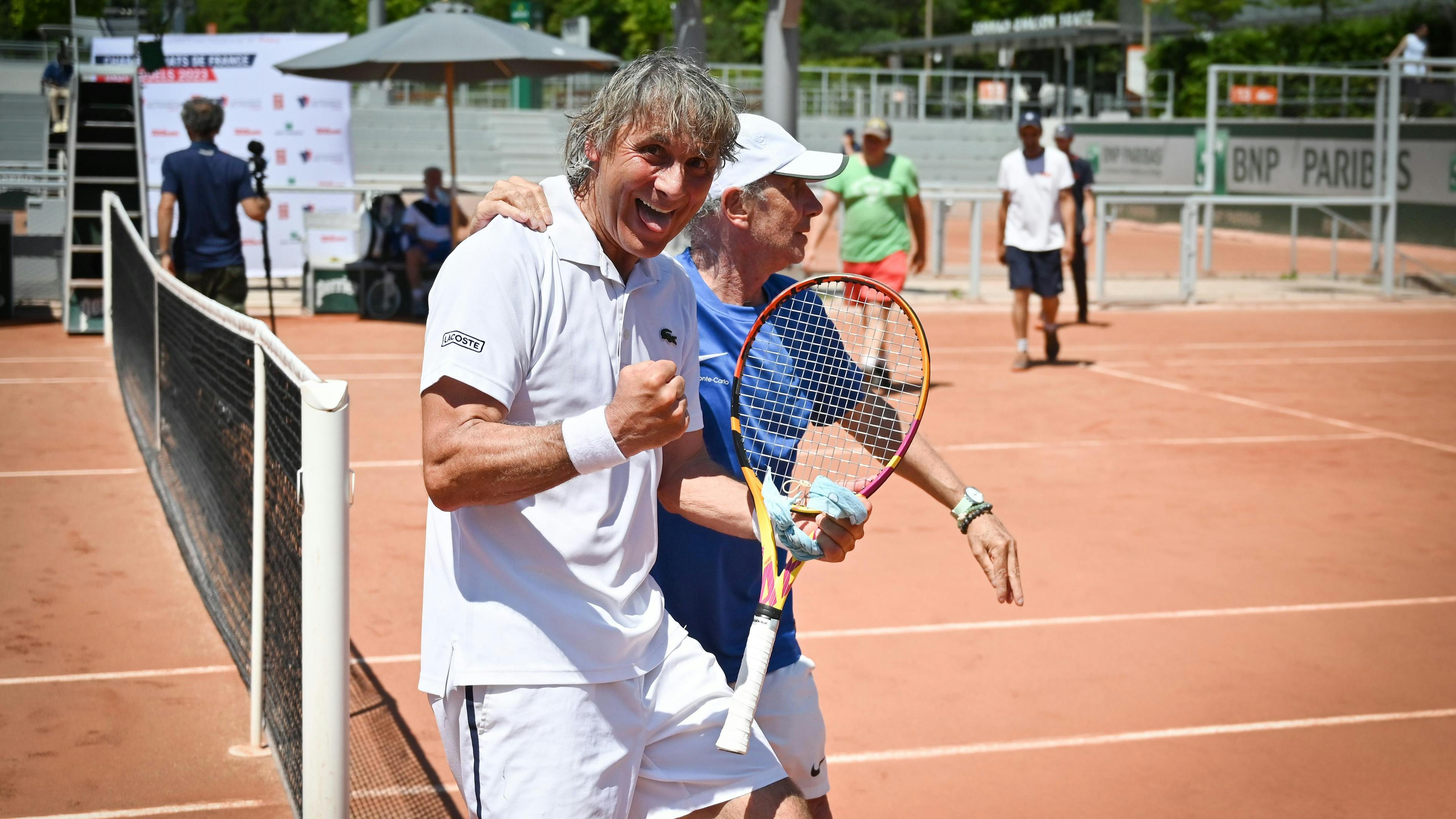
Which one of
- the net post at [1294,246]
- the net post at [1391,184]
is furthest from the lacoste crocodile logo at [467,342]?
the net post at [1294,246]

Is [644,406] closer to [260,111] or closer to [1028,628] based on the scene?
[1028,628]

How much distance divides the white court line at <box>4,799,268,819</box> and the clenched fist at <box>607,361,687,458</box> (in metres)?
2.46

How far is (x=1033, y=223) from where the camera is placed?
1151 cm

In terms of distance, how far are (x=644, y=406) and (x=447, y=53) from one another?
513 inches

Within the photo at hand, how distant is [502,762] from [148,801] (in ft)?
7.33

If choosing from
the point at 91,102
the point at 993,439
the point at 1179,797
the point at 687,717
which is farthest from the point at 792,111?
the point at 687,717

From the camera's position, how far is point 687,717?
2.47 metres

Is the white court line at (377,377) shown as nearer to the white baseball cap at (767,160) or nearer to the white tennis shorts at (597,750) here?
the white baseball cap at (767,160)

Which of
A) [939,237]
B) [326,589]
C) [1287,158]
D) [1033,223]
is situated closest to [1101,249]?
[939,237]

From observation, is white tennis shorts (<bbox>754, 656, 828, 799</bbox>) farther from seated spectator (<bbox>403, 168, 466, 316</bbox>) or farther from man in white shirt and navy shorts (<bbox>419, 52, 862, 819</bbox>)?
seated spectator (<bbox>403, 168, 466, 316</bbox>)

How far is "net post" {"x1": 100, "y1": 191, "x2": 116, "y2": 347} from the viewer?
1196cm

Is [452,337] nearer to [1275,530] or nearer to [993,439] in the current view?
[1275,530]

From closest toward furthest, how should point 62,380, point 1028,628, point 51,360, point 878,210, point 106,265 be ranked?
point 1028,628
point 878,210
point 62,380
point 51,360
point 106,265

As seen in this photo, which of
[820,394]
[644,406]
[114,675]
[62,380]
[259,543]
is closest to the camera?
[644,406]
